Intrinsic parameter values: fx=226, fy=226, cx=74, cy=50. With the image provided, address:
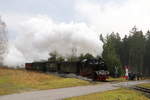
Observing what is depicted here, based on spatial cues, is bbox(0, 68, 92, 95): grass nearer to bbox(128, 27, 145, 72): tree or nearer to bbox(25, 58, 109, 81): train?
bbox(25, 58, 109, 81): train

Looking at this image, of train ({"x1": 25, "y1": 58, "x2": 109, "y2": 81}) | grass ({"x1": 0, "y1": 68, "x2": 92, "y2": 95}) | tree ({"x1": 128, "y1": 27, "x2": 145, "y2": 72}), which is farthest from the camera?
tree ({"x1": 128, "y1": 27, "x2": 145, "y2": 72})

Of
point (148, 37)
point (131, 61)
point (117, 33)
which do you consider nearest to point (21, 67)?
point (131, 61)

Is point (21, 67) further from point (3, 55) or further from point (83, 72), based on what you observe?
point (83, 72)

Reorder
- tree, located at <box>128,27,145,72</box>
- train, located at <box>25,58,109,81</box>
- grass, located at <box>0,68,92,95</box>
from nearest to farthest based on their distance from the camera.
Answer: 1. grass, located at <box>0,68,92,95</box>
2. train, located at <box>25,58,109,81</box>
3. tree, located at <box>128,27,145,72</box>

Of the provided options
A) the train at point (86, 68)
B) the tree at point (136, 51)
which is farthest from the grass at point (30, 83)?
the tree at point (136, 51)

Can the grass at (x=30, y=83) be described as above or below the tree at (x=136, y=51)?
below

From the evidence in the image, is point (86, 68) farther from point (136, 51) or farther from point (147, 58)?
point (147, 58)

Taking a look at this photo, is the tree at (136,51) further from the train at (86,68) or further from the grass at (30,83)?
the grass at (30,83)

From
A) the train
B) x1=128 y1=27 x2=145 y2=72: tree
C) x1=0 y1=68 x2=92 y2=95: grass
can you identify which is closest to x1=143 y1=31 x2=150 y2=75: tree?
x1=128 y1=27 x2=145 y2=72: tree

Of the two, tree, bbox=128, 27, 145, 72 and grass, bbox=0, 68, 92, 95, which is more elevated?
tree, bbox=128, 27, 145, 72

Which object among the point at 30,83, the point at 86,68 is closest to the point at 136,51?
the point at 86,68

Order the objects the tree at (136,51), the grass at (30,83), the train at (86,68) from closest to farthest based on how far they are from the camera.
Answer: the grass at (30,83), the train at (86,68), the tree at (136,51)

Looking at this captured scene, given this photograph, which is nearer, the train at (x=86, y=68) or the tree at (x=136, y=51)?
the train at (x=86, y=68)

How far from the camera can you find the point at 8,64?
45688 millimetres
